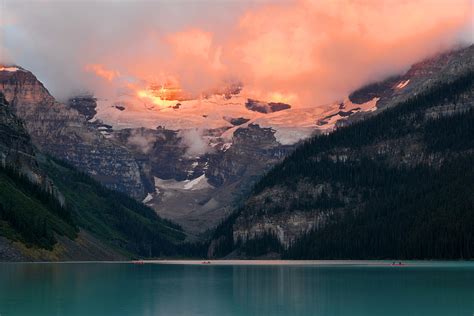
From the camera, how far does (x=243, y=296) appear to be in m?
148

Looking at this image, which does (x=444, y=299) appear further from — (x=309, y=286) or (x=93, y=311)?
(x=93, y=311)

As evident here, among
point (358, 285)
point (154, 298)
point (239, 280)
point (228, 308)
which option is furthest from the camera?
point (239, 280)

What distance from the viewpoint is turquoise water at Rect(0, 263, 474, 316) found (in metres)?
123

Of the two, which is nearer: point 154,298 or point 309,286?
point 154,298

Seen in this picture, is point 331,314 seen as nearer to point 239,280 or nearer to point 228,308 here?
point 228,308

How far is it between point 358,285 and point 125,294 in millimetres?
41833

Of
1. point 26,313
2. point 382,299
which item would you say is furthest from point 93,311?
point 382,299

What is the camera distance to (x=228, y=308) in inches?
5074

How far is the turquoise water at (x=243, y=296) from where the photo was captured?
123438 mm

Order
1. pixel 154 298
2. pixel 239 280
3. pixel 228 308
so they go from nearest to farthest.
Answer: pixel 228 308, pixel 154 298, pixel 239 280

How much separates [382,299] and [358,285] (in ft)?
99.9

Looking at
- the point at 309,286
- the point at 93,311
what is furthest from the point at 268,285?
the point at 93,311

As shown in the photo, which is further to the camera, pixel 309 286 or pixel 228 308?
pixel 309 286

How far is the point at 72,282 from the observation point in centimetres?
17500
